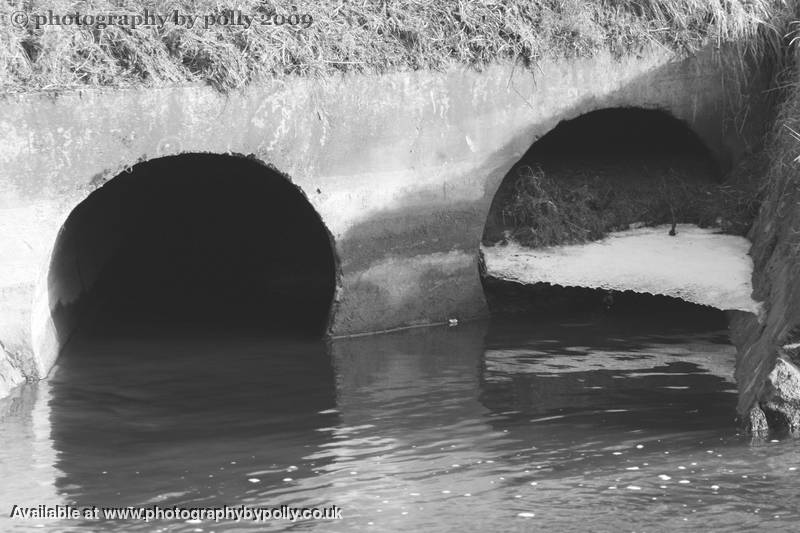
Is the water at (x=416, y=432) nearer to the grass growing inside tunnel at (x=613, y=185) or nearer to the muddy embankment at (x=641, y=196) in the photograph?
the muddy embankment at (x=641, y=196)

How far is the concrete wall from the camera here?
8867 millimetres

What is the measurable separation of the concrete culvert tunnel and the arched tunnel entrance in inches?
76.8

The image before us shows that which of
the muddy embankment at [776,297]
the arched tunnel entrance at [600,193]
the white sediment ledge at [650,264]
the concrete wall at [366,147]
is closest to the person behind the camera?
the muddy embankment at [776,297]

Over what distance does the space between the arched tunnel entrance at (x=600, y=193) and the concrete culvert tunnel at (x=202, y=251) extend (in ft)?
6.40

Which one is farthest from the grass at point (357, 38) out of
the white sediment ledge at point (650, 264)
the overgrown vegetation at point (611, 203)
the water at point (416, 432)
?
the water at point (416, 432)

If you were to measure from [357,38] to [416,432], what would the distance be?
393 cm

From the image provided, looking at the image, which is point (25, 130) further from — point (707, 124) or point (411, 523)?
point (707, 124)

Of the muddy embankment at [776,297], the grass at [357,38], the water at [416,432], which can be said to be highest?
the grass at [357,38]

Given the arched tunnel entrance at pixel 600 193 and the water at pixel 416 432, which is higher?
the arched tunnel entrance at pixel 600 193

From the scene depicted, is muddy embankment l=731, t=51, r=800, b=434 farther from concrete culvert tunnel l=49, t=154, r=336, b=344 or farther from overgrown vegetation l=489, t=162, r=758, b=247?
concrete culvert tunnel l=49, t=154, r=336, b=344

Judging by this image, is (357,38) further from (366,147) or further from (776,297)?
(776,297)

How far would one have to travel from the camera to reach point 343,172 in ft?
33.1

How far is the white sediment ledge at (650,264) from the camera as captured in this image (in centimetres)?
1034

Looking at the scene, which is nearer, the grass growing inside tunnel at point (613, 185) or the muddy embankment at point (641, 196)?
the muddy embankment at point (641, 196)
